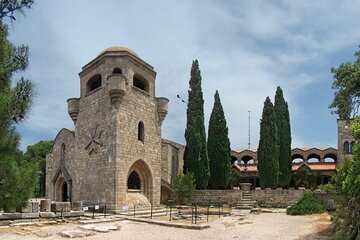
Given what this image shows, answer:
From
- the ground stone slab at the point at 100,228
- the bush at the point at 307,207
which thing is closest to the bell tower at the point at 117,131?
the ground stone slab at the point at 100,228

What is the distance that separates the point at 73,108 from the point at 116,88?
5.46 metres

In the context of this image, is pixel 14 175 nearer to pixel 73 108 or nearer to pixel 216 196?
pixel 73 108

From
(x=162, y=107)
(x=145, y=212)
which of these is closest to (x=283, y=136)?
(x=162, y=107)

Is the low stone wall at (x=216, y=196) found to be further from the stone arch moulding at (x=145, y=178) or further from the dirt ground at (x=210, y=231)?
the dirt ground at (x=210, y=231)

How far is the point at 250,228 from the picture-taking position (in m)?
17.0

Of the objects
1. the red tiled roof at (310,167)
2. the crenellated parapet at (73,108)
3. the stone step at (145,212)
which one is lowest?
the stone step at (145,212)

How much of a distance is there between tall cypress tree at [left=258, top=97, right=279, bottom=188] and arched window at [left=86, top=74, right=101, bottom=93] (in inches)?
587

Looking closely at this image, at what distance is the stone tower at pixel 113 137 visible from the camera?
23500mm

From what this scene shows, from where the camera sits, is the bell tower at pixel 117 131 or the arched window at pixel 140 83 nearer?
the bell tower at pixel 117 131

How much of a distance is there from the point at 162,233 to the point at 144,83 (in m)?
13.7

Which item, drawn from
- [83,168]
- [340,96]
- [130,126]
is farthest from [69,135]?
[340,96]

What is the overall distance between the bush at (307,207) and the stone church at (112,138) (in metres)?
9.04

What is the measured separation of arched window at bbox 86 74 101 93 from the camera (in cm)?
2708

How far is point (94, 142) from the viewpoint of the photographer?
24672 millimetres
